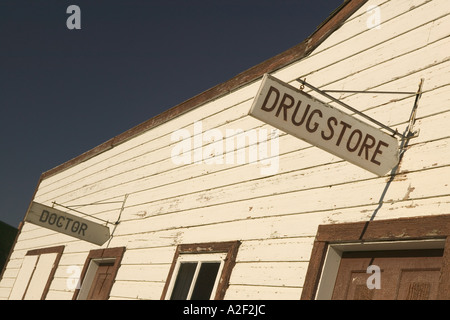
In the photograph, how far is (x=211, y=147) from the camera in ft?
21.4

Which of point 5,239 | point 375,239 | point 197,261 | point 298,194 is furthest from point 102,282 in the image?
Answer: point 5,239

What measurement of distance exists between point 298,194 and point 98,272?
4688 millimetres

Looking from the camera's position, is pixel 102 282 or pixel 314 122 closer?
pixel 314 122

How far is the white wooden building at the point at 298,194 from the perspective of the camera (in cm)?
363

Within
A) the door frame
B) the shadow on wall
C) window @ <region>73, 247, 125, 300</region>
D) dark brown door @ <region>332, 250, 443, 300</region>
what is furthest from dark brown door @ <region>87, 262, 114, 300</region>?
the shadow on wall

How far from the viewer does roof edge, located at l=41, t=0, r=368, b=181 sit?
17.3 feet

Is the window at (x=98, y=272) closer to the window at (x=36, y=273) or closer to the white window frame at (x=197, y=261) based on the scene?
the window at (x=36, y=273)

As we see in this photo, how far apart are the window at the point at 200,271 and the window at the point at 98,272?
1.75 metres

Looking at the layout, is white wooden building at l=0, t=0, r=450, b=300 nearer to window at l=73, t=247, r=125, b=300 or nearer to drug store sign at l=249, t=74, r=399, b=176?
window at l=73, t=247, r=125, b=300

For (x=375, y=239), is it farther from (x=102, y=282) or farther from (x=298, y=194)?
(x=102, y=282)

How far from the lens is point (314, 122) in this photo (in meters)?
3.44

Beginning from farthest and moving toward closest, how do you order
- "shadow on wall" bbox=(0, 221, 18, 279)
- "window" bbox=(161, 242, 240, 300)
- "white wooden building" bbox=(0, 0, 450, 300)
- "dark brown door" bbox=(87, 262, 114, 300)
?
"shadow on wall" bbox=(0, 221, 18, 279), "dark brown door" bbox=(87, 262, 114, 300), "window" bbox=(161, 242, 240, 300), "white wooden building" bbox=(0, 0, 450, 300)

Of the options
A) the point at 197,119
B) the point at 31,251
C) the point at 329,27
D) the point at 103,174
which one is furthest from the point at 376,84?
the point at 31,251

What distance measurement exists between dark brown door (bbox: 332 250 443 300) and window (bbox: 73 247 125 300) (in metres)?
4.27
